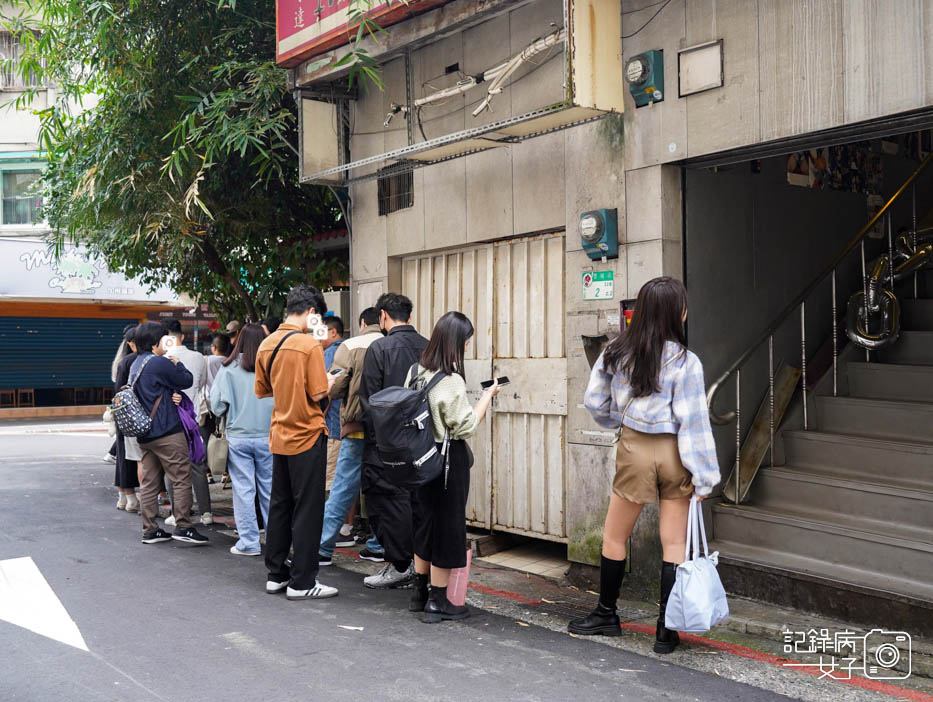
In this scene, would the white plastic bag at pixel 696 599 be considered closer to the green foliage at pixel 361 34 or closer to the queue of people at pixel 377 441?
the queue of people at pixel 377 441

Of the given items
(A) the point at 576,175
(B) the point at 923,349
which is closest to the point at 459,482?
(A) the point at 576,175

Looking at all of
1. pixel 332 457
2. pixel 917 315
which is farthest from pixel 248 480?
pixel 917 315

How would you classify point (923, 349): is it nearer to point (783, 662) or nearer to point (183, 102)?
point (783, 662)

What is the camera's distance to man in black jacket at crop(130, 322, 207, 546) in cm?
788

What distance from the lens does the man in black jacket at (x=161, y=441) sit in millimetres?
7879

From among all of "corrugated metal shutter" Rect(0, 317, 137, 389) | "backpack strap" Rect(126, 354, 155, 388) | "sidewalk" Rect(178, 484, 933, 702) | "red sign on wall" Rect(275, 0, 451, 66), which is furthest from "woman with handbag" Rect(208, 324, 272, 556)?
"corrugated metal shutter" Rect(0, 317, 137, 389)

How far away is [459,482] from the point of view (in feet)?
18.1

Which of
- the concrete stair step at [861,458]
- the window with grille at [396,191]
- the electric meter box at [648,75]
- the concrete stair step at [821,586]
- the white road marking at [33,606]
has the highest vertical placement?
the electric meter box at [648,75]

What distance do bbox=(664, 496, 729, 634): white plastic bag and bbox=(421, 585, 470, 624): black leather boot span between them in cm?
140

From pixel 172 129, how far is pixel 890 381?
722cm

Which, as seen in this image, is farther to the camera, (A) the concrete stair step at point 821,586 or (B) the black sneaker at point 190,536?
(B) the black sneaker at point 190,536

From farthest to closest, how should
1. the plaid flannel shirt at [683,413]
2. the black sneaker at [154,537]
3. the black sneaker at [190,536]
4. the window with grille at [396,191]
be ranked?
the window with grille at [396,191] → the black sneaker at [154,537] → the black sneaker at [190,536] → the plaid flannel shirt at [683,413]

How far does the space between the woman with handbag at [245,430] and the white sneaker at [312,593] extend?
1456 mm

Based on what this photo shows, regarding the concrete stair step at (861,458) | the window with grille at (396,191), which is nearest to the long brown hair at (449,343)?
the concrete stair step at (861,458)
